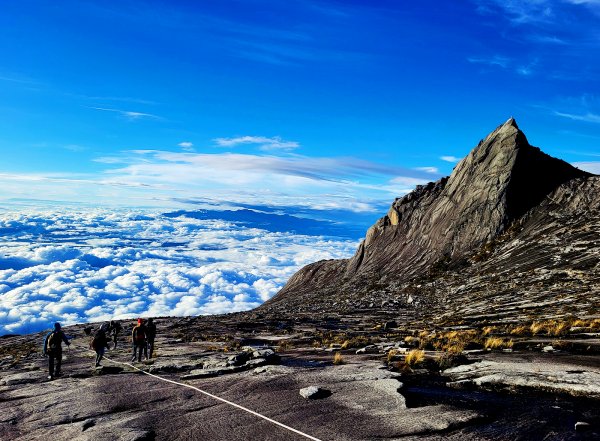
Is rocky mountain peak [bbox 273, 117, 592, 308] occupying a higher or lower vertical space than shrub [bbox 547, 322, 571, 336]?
higher

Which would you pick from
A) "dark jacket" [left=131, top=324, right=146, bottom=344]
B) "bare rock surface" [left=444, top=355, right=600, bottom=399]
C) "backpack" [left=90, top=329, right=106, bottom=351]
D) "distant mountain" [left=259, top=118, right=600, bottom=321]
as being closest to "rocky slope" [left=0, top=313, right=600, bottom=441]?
"bare rock surface" [left=444, top=355, right=600, bottom=399]

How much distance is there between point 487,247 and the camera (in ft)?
253

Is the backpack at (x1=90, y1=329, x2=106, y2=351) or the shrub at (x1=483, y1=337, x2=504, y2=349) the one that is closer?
the shrub at (x1=483, y1=337, x2=504, y2=349)

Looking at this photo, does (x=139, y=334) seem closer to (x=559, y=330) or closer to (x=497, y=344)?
(x=497, y=344)

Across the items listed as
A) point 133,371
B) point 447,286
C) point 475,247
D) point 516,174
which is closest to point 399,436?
point 133,371

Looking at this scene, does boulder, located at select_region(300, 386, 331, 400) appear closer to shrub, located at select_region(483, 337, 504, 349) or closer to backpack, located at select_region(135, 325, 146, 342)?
shrub, located at select_region(483, 337, 504, 349)

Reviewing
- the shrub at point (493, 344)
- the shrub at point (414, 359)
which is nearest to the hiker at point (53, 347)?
the shrub at point (414, 359)

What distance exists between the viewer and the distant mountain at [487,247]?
50750 mm

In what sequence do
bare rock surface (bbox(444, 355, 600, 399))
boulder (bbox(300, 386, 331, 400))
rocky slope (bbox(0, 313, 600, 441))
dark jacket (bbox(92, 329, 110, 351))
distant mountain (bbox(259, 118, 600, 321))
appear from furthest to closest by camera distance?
distant mountain (bbox(259, 118, 600, 321))
dark jacket (bbox(92, 329, 110, 351))
boulder (bbox(300, 386, 331, 400))
bare rock surface (bbox(444, 355, 600, 399))
rocky slope (bbox(0, 313, 600, 441))

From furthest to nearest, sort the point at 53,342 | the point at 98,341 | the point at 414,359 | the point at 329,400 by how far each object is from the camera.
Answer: the point at 98,341 → the point at 53,342 → the point at 414,359 → the point at 329,400

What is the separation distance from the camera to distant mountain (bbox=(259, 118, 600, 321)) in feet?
167

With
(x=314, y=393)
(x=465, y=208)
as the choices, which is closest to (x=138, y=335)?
(x=314, y=393)

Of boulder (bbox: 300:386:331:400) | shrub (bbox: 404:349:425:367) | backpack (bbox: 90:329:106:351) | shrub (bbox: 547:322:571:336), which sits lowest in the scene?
backpack (bbox: 90:329:106:351)

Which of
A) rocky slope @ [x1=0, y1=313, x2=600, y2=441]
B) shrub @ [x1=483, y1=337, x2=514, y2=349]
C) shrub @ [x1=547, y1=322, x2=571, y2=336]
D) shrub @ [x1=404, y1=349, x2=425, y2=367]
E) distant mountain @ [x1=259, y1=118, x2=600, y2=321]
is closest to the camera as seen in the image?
rocky slope @ [x1=0, y1=313, x2=600, y2=441]
